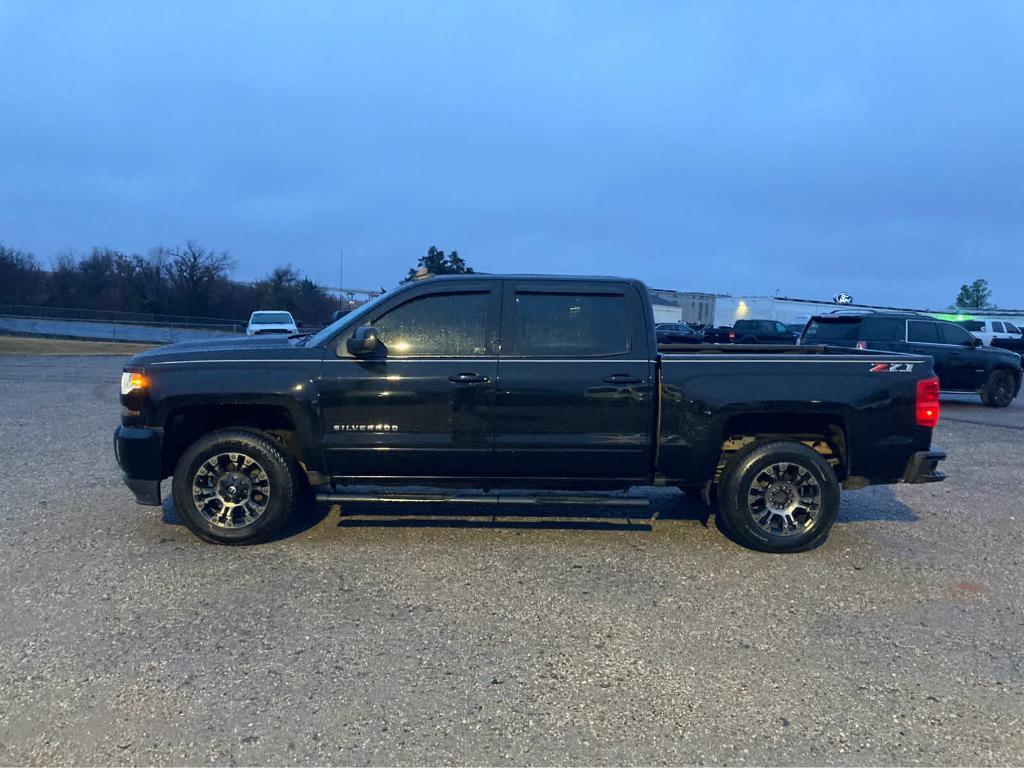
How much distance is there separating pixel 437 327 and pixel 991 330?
3294 cm

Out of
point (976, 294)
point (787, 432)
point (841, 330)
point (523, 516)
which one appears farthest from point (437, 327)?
point (976, 294)

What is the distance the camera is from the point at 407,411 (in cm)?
538

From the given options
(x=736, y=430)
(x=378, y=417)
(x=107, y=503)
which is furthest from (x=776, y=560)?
(x=107, y=503)

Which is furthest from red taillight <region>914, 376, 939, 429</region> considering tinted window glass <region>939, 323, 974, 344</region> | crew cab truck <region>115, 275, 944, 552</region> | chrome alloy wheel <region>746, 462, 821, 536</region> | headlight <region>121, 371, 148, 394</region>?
tinted window glass <region>939, 323, 974, 344</region>

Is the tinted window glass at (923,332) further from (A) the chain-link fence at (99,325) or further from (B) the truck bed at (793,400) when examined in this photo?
(A) the chain-link fence at (99,325)

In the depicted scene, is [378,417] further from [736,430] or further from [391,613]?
[736,430]

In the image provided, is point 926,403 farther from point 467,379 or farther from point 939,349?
point 939,349

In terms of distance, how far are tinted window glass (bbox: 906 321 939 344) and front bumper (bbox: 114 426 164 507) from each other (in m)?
13.6

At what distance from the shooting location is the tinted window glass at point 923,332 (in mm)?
14734

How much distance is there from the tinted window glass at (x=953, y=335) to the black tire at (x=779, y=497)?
11206mm

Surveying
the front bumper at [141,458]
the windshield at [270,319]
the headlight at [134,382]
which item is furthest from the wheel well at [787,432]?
the windshield at [270,319]

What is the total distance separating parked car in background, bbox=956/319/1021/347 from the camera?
30.8 meters

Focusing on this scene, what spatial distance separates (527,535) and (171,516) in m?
2.79

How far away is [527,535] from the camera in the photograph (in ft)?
19.0
